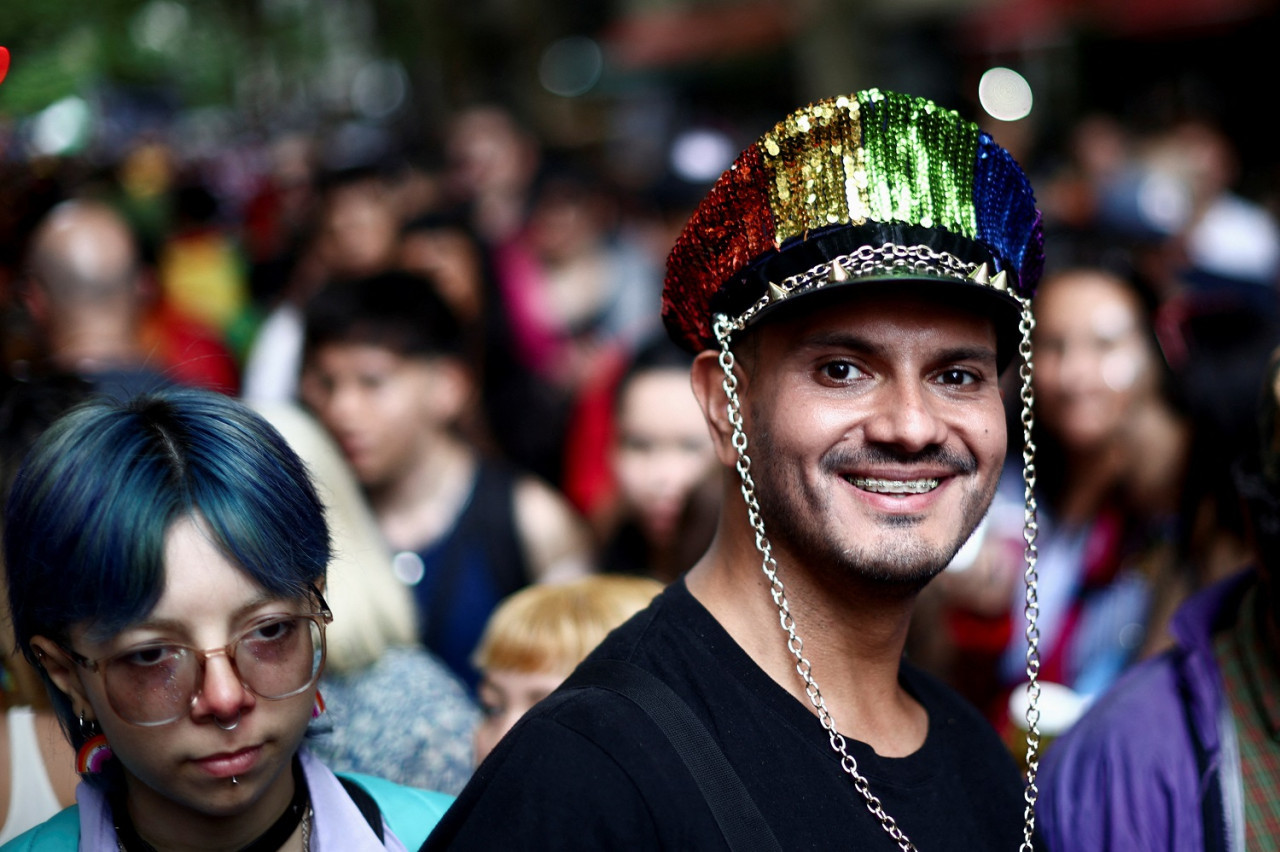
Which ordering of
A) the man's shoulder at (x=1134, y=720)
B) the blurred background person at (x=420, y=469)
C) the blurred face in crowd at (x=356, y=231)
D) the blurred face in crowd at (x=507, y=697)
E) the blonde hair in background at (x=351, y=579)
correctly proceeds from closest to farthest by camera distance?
the man's shoulder at (x=1134, y=720) → the blurred face in crowd at (x=507, y=697) → the blonde hair in background at (x=351, y=579) → the blurred background person at (x=420, y=469) → the blurred face in crowd at (x=356, y=231)

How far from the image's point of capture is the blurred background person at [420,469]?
13.7 feet

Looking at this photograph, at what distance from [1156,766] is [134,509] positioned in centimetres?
190

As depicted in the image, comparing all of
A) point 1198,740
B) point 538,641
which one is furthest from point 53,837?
point 1198,740

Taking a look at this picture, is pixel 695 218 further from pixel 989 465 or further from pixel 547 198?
pixel 547 198

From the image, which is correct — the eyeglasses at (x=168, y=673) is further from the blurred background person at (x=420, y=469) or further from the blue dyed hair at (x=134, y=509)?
the blurred background person at (x=420, y=469)

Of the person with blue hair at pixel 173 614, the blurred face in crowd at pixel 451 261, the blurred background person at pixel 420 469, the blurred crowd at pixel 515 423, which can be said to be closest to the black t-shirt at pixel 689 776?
the person with blue hair at pixel 173 614

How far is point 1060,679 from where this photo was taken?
154 inches

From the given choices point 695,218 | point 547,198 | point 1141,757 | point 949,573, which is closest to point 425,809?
point 695,218

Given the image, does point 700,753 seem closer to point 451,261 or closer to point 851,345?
point 851,345

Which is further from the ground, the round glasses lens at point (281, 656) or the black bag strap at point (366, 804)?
the round glasses lens at point (281, 656)

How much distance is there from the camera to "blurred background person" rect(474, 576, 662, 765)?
2854 mm

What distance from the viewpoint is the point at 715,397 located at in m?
2.10

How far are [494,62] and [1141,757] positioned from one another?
2026 centimetres

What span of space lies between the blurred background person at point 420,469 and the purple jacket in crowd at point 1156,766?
199cm
